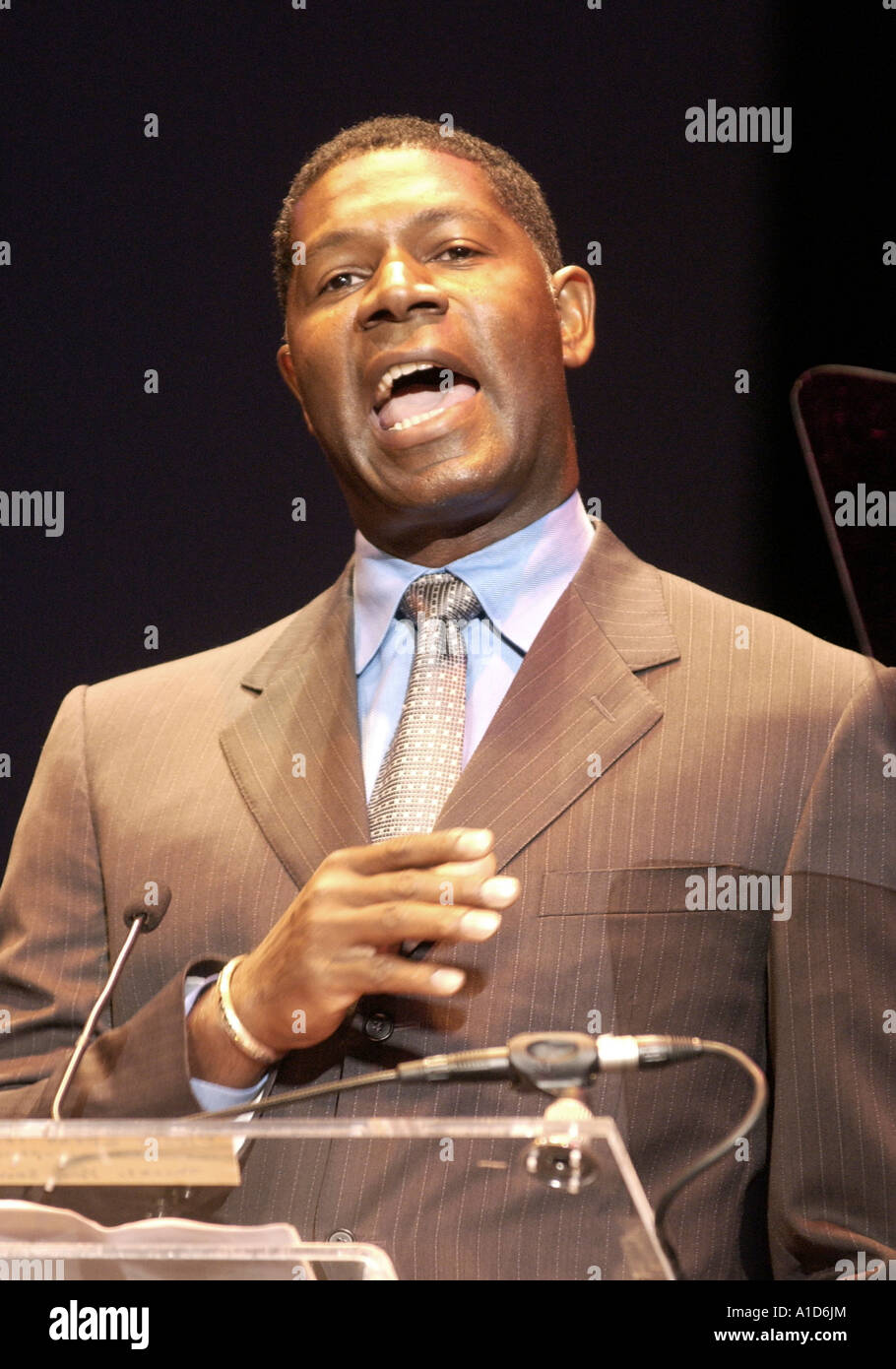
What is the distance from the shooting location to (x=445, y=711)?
1.57 m

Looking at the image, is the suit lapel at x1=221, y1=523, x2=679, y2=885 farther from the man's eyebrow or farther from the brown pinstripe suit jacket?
the man's eyebrow

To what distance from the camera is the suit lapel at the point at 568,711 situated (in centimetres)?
146

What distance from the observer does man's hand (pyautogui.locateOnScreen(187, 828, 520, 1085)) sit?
1.19 meters

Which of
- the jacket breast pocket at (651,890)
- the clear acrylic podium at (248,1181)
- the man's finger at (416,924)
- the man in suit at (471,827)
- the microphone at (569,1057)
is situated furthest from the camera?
the jacket breast pocket at (651,890)

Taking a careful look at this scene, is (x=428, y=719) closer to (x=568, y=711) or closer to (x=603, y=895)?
(x=568, y=711)

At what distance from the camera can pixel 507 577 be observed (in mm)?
1672

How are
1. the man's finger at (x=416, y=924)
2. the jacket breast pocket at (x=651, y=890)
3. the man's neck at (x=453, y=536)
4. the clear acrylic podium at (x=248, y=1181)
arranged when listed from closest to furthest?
the clear acrylic podium at (x=248, y=1181), the man's finger at (x=416, y=924), the jacket breast pocket at (x=651, y=890), the man's neck at (x=453, y=536)

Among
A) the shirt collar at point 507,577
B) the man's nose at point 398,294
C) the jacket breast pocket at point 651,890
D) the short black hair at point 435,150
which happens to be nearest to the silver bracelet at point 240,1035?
the jacket breast pocket at point 651,890

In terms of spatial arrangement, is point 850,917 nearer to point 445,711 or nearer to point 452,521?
point 445,711

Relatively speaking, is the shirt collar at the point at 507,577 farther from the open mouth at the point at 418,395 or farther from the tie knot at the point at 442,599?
the open mouth at the point at 418,395

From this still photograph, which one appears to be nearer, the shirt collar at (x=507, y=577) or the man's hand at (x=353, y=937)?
the man's hand at (x=353, y=937)

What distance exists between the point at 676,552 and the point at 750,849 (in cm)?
51

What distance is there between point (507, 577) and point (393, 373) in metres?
0.24

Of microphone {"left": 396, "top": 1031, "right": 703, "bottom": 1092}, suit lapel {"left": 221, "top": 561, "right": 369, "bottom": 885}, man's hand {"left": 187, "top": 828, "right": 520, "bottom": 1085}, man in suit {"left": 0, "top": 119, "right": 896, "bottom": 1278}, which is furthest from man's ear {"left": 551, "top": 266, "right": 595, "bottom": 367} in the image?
microphone {"left": 396, "top": 1031, "right": 703, "bottom": 1092}
